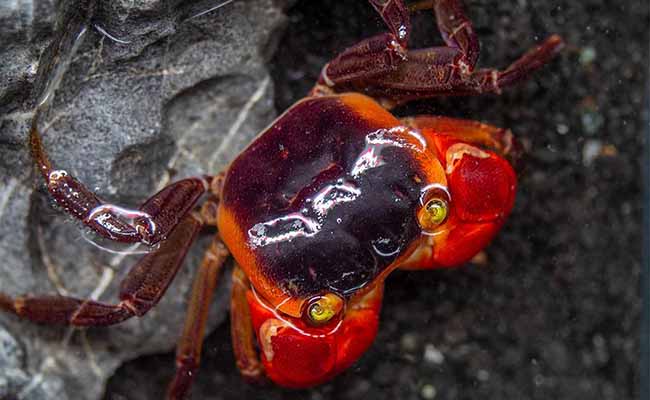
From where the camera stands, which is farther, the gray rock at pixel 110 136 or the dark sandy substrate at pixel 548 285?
the dark sandy substrate at pixel 548 285

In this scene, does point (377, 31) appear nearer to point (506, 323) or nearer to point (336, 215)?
point (336, 215)

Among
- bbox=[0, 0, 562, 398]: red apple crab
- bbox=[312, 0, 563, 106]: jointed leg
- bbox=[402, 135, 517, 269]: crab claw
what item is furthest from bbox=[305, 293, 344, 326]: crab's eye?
bbox=[312, 0, 563, 106]: jointed leg

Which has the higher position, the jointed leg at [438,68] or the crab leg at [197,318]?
the jointed leg at [438,68]

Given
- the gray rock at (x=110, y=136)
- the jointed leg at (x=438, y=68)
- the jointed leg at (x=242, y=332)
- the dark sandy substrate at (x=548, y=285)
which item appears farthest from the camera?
the dark sandy substrate at (x=548, y=285)

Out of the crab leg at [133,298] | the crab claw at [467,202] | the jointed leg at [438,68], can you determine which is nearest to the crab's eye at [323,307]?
the crab claw at [467,202]

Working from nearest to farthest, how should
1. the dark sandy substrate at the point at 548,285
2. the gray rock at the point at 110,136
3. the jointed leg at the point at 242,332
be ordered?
the gray rock at the point at 110,136
the jointed leg at the point at 242,332
the dark sandy substrate at the point at 548,285

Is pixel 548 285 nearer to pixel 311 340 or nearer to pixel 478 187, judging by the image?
pixel 478 187

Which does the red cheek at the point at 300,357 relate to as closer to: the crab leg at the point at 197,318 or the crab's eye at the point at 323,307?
the crab's eye at the point at 323,307
